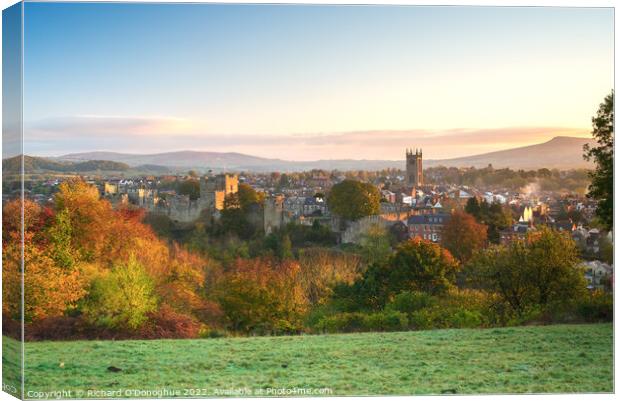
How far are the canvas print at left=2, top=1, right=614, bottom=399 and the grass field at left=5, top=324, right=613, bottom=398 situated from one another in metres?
0.03

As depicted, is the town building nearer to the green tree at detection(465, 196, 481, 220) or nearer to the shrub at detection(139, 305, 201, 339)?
the green tree at detection(465, 196, 481, 220)

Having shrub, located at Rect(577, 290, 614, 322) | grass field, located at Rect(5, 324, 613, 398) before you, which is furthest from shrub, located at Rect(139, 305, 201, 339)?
shrub, located at Rect(577, 290, 614, 322)

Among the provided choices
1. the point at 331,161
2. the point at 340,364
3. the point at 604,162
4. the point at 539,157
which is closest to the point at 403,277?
the point at 331,161

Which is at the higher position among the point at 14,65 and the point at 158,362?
the point at 14,65

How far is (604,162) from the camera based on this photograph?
9867mm

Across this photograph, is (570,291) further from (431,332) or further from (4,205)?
(4,205)

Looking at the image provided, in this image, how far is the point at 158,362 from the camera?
8.88 meters

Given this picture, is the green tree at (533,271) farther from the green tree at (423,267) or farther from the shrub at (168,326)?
the shrub at (168,326)

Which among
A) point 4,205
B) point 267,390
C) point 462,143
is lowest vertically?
point 267,390

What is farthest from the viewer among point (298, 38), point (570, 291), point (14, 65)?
point (570, 291)

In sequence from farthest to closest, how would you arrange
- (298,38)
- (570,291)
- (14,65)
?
1. (570,291)
2. (298,38)
3. (14,65)

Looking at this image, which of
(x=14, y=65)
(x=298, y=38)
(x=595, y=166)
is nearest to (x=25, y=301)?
(x=14, y=65)

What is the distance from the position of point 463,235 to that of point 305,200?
2.07 meters

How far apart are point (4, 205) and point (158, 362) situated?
229cm
